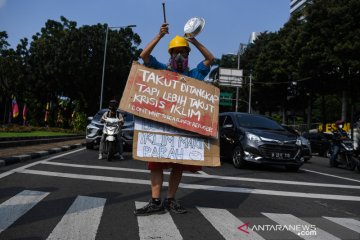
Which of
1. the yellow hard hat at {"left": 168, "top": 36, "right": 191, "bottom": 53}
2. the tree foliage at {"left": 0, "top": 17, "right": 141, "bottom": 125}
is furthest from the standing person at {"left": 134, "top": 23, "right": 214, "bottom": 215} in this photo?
the tree foliage at {"left": 0, "top": 17, "right": 141, "bottom": 125}

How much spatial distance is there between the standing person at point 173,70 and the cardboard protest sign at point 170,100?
0.45 feet

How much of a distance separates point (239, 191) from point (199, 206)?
1.70m

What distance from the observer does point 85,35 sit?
43938 mm

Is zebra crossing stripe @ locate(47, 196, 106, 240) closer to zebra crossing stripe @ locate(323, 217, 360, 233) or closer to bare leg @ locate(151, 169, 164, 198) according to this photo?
bare leg @ locate(151, 169, 164, 198)

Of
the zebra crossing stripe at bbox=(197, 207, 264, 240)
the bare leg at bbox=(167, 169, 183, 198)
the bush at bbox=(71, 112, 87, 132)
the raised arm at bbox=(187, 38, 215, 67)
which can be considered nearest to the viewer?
the zebra crossing stripe at bbox=(197, 207, 264, 240)

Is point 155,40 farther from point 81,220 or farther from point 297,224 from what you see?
point 297,224

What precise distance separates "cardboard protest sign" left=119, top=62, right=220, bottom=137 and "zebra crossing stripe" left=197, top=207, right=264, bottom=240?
93cm

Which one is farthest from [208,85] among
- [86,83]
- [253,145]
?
[86,83]

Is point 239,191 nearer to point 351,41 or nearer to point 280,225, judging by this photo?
point 280,225

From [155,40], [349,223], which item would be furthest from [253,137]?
[155,40]

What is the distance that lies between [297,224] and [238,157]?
262 inches

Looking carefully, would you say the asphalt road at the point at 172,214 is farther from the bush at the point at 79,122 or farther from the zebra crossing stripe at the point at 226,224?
the bush at the point at 79,122

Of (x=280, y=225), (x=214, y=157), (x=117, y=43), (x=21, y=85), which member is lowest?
(x=280, y=225)

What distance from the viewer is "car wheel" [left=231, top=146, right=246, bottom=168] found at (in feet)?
36.8
